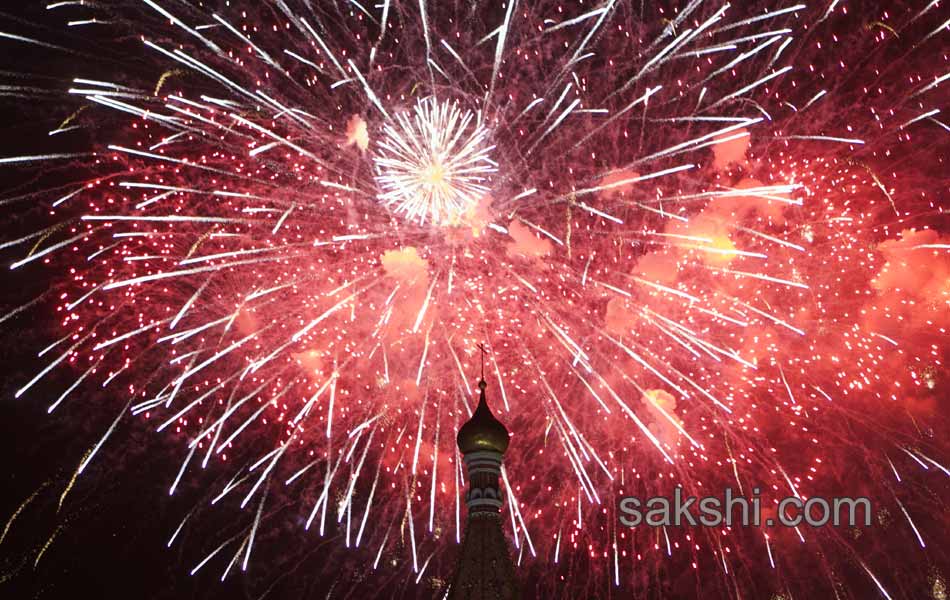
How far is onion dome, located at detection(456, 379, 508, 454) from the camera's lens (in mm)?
20609

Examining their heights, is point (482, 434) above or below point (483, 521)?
above

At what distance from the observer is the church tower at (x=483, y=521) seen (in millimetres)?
19438

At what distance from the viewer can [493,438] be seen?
68.2ft

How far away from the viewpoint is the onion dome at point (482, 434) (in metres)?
20.6

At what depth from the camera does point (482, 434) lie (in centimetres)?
2075

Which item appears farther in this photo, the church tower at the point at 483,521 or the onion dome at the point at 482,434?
the onion dome at the point at 482,434

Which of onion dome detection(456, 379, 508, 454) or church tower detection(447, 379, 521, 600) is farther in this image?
onion dome detection(456, 379, 508, 454)

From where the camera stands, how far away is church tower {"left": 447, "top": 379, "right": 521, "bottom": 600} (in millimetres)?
19438

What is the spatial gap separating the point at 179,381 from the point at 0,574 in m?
9.73

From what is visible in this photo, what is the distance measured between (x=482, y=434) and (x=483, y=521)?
5.92 ft

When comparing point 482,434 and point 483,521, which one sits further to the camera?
point 482,434

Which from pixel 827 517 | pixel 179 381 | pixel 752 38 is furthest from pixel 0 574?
pixel 752 38

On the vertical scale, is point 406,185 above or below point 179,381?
above

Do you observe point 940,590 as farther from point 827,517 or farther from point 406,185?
point 406,185
